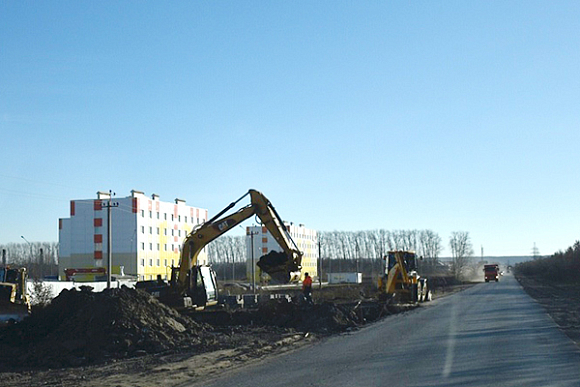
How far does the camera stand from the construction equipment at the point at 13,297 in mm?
25766

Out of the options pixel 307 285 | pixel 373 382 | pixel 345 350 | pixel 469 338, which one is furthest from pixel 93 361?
pixel 307 285

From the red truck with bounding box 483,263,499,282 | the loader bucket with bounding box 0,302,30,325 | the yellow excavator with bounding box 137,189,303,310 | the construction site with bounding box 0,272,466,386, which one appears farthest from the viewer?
the red truck with bounding box 483,263,499,282

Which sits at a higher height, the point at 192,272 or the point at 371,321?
the point at 192,272

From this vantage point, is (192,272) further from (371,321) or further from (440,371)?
(440,371)

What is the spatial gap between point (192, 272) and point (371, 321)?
8.45m

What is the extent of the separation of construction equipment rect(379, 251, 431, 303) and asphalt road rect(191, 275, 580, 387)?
608 inches

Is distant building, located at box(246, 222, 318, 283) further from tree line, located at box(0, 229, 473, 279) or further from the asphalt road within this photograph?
the asphalt road

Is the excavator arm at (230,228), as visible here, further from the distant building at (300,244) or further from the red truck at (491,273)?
the distant building at (300,244)

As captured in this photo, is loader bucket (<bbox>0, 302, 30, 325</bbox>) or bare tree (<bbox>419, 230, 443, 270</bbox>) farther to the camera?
bare tree (<bbox>419, 230, 443, 270</bbox>)

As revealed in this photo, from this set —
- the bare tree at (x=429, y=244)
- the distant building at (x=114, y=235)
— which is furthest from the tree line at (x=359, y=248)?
the distant building at (x=114, y=235)

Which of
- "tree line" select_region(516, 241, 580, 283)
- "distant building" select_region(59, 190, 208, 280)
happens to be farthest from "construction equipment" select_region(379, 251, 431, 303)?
"tree line" select_region(516, 241, 580, 283)

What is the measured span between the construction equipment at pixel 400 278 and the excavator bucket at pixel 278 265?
12614 millimetres

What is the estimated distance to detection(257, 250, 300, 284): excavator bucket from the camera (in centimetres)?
2964

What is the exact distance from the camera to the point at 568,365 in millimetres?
15375
